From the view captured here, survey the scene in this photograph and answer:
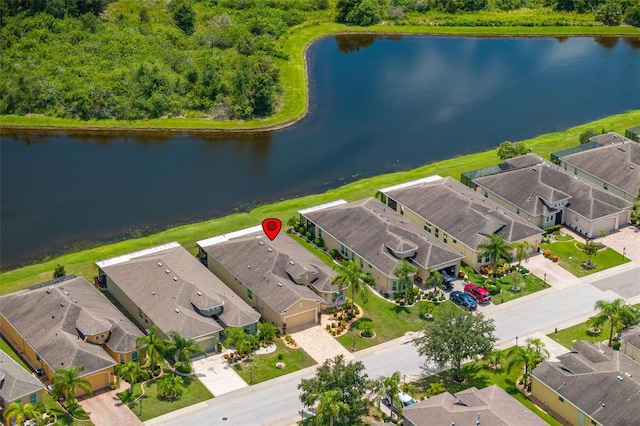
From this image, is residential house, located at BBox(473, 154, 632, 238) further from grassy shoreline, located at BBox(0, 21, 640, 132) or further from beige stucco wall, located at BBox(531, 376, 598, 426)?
grassy shoreline, located at BBox(0, 21, 640, 132)

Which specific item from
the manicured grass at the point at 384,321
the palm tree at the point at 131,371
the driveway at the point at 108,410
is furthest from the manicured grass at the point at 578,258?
the driveway at the point at 108,410

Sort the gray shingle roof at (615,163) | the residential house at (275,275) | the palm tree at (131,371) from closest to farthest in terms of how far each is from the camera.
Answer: the palm tree at (131,371)
the residential house at (275,275)
the gray shingle roof at (615,163)

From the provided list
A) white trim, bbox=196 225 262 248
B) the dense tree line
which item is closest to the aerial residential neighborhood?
white trim, bbox=196 225 262 248

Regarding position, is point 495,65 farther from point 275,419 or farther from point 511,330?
point 275,419

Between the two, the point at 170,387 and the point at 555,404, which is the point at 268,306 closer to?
the point at 170,387

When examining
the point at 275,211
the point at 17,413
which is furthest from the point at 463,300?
the point at 17,413

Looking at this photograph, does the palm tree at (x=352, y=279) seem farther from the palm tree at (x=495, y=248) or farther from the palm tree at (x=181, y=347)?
the palm tree at (x=181, y=347)

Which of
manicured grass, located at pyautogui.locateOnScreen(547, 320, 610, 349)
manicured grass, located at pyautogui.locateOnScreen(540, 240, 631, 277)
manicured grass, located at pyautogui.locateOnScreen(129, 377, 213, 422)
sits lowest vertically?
manicured grass, located at pyautogui.locateOnScreen(540, 240, 631, 277)
